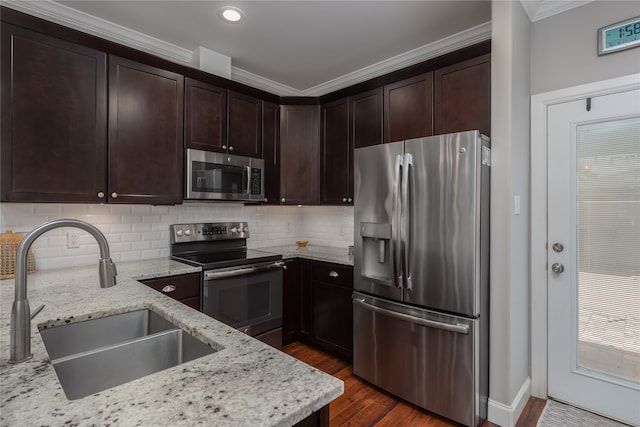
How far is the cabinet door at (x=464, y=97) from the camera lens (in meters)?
2.13

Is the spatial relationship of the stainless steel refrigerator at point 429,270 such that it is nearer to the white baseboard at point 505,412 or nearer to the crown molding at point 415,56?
the white baseboard at point 505,412

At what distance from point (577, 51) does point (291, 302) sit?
9.44 feet

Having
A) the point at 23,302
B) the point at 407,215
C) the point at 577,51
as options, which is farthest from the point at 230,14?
the point at 577,51

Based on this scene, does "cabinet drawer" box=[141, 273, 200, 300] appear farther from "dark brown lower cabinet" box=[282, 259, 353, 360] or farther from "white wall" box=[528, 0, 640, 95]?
"white wall" box=[528, 0, 640, 95]

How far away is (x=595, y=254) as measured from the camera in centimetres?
213

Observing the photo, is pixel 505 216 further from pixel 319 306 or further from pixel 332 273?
pixel 319 306

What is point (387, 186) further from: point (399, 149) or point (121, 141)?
point (121, 141)

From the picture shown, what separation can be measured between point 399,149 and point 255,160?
140 cm

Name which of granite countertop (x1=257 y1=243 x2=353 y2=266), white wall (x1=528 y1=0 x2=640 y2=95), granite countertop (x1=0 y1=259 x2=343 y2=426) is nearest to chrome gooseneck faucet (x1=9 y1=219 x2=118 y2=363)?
granite countertop (x1=0 y1=259 x2=343 y2=426)

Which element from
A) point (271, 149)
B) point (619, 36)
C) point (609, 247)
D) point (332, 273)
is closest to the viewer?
point (619, 36)

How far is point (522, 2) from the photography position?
2.11m

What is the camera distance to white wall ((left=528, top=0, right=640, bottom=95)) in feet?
6.45

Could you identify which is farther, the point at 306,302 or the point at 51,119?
the point at 306,302

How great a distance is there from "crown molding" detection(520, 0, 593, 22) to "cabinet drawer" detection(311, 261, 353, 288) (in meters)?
2.22
